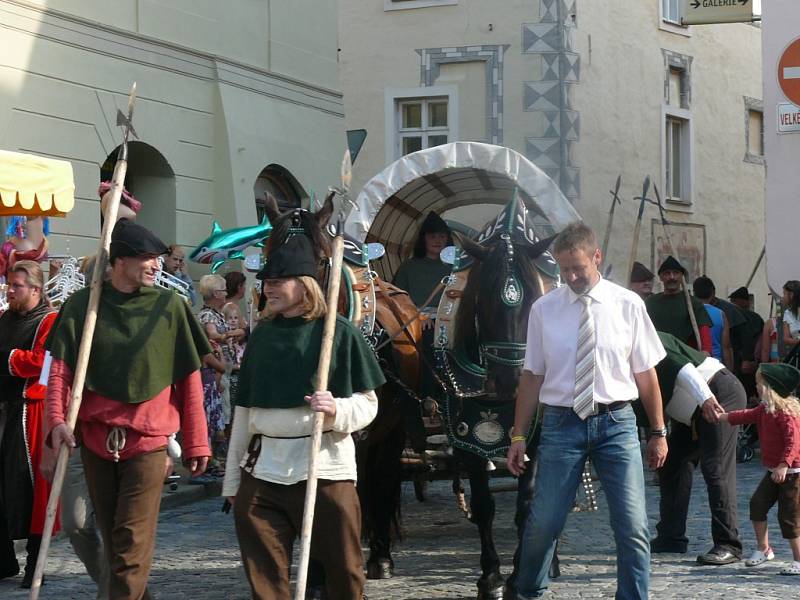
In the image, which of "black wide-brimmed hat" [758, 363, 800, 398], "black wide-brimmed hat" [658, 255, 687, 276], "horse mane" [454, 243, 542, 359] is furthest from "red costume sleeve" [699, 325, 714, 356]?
"horse mane" [454, 243, 542, 359]

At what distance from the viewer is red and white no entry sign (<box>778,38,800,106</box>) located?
13.1m

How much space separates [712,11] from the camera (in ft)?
51.6

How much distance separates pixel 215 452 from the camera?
41.3ft

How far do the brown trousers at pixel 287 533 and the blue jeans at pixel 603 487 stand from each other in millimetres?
895

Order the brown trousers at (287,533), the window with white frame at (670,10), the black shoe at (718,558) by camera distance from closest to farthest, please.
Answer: the brown trousers at (287,533)
the black shoe at (718,558)
the window with white frame at (670,10)

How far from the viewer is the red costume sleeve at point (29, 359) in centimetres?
817

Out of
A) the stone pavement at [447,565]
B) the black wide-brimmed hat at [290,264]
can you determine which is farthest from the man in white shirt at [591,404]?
the stone pavement at [447,565]

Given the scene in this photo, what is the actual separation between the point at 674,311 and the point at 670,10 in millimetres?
16780

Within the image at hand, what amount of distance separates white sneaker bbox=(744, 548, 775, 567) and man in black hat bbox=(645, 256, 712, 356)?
8.40 ft

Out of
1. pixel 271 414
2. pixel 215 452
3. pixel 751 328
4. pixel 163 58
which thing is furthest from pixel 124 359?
pixel 751 328

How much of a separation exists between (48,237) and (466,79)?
1207cm

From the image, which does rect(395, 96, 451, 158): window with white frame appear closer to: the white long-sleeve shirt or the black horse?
the black horse

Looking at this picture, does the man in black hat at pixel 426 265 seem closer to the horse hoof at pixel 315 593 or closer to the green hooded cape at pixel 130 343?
the horse hoof at pixel 315 593

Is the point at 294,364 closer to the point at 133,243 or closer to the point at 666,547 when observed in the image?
the point at 133,243
